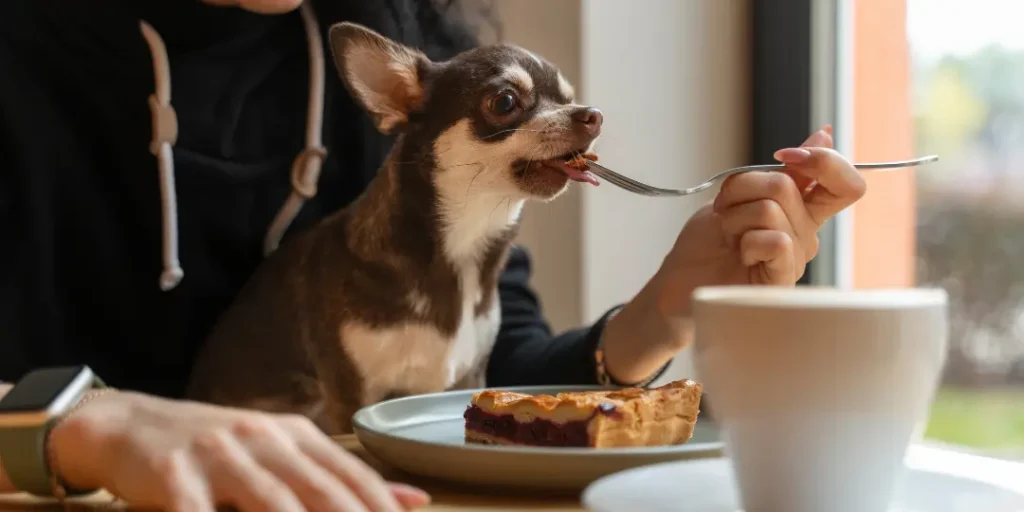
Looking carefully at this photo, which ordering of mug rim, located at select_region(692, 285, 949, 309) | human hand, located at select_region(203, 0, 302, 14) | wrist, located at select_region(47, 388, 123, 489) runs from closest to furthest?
mug rim, located at select_region(692, 285, 949, 309) < wrist, located at select_region(47, 388, 123, 489) < human hand, located at select_region(203, 0, 302, 14)

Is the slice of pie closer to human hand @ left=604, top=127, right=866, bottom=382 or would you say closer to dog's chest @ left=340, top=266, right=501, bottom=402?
human hand @ left=604, top=127, right=866, bottom=382

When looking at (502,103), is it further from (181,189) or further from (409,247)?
(181,189)

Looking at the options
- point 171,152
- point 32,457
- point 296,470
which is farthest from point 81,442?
point 171,152

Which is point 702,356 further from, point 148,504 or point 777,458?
point 148,504

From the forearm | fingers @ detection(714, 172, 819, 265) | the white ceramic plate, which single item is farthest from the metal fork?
the white ceramic plate

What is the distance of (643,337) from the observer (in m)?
1.05

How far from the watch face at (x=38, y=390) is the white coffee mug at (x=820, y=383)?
38cm

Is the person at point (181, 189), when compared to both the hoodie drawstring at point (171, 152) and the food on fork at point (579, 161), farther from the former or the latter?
the food on fork at point (579, 161)

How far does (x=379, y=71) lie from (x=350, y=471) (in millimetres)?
534

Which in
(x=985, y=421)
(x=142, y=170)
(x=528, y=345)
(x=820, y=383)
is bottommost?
(x=985, y=421)

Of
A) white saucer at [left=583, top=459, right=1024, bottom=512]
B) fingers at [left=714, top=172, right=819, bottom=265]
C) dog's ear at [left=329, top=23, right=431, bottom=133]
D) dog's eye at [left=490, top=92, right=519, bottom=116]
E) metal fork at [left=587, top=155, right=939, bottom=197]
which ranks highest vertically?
dog's ear at [left=329, top=23, right=431, bottom=133]

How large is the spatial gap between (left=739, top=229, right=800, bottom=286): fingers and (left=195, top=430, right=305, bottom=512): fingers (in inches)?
A: 18.2

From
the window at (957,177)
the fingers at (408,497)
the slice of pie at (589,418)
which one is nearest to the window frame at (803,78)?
the window at (957,177)

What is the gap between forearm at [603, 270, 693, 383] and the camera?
3.36 ft
